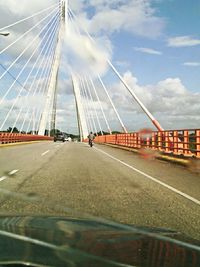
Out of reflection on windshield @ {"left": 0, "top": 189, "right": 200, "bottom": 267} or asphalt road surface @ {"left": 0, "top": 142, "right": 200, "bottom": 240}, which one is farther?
asphalt road surface @ {"left": 0, "top": 142, "right": 200, "bottom": 240}

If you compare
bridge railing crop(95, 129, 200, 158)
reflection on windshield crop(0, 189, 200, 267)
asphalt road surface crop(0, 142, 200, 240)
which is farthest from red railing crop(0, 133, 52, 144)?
reflection on windshield crop(0, 189, 200, 267)

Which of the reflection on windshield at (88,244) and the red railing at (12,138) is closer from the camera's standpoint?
the reflection on windshield at (88,244)

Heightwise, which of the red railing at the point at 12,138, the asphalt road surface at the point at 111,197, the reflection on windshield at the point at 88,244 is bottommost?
the asphalt road surface at the point at 111,197

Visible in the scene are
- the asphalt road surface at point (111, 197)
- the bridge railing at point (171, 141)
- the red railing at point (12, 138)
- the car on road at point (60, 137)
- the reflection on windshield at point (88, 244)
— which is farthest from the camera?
the car on road at point (60, 137)

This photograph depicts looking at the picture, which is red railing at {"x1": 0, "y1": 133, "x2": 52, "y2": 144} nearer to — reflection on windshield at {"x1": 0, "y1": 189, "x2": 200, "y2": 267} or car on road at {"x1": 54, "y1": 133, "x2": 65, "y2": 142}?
car on road at {"x1": 54, "y1": 133, "x2": 65, "y2": 142}

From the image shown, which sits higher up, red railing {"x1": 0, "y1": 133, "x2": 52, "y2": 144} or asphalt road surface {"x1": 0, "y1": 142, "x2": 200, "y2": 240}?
red railing {"x1": 0, "y1": 133, "x2": 52, "y2": 144}

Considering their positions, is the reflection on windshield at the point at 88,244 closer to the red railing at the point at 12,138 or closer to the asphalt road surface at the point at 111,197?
the asphalt road surface at the point at 111,197

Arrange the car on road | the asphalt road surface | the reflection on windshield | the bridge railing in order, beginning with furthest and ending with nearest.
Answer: the car on road < the bridge railing < the asphalt road surface < the reflection on windshield

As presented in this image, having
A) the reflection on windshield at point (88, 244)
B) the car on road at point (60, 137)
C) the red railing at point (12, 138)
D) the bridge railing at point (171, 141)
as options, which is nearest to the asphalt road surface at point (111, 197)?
the reflection on windshield at point (88, 244)

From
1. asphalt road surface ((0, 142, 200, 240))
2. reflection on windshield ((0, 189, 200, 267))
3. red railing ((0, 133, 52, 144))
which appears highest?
red railing ((0, 133, 52, 144))

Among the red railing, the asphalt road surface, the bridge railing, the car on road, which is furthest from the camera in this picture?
the car on road

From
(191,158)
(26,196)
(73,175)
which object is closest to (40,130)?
(191,158)

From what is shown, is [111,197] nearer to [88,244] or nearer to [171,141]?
[88,244]

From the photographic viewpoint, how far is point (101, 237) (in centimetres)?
396
